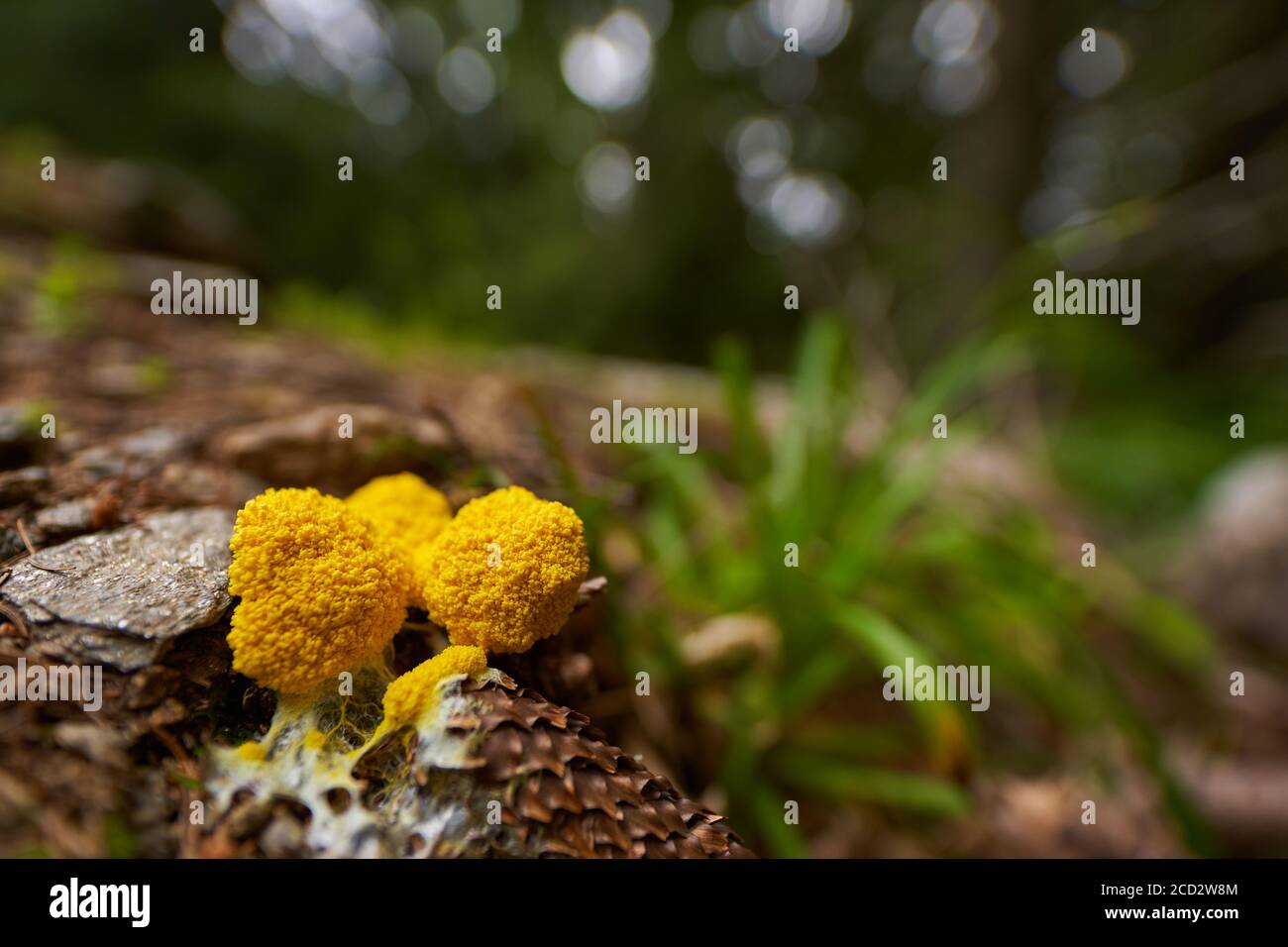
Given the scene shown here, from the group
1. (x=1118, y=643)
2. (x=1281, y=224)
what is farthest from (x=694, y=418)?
(x=1281, y=224)

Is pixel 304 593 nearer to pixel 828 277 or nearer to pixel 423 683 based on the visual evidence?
pixel 423 683

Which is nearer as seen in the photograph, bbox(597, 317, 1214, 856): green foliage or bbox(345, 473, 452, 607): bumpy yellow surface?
bbox(345, 473, 452, 607): bumpy yellow surface

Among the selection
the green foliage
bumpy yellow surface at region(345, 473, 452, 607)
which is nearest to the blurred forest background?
the green foliage

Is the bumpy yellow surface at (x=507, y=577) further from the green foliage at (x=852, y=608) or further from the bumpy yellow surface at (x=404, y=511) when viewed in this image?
the green foliage at (x=852, y=608)

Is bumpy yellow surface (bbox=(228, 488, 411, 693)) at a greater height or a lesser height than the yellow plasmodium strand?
greater

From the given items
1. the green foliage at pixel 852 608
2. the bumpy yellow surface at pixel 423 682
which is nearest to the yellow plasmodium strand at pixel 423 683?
the bumpy yellow surface at pixel 423 682

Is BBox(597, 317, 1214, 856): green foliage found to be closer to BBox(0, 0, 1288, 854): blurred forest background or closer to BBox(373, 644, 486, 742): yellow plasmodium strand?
BBox(0, 0, 1288, 854): blurred forest background
